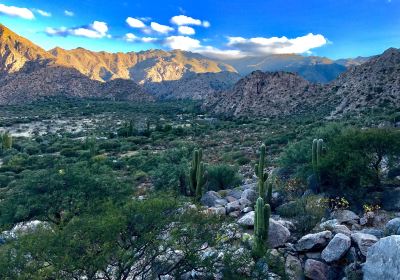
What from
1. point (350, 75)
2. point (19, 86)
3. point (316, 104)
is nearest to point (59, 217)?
point (316, 104)

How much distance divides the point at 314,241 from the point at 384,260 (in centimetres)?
225

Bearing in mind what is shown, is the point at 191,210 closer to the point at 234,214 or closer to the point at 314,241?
the point at 314,241

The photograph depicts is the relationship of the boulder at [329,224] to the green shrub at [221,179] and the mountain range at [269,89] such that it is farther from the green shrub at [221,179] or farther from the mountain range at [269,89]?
the mountain range at [269,89]

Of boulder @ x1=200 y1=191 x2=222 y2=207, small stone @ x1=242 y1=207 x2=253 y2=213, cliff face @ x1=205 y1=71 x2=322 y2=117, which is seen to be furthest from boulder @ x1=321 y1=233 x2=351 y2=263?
cliff face @ x1=205 y1=71 x2=322 y2=117

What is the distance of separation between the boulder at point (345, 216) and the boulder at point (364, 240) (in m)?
1.71

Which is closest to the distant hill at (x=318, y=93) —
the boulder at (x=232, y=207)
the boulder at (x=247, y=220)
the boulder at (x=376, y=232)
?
the boulder at (x=232, y=207)

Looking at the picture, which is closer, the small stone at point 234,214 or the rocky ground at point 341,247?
the rocky ground at point 341,247

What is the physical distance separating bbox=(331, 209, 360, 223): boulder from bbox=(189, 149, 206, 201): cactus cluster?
Result: 19.2ft

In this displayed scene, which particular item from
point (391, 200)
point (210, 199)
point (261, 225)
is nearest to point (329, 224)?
point (261, 225)

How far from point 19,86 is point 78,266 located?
12522cm

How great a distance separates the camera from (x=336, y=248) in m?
9.88

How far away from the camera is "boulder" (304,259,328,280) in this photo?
9.57m

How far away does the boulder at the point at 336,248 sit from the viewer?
384 inches

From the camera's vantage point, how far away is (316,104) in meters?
60.3
